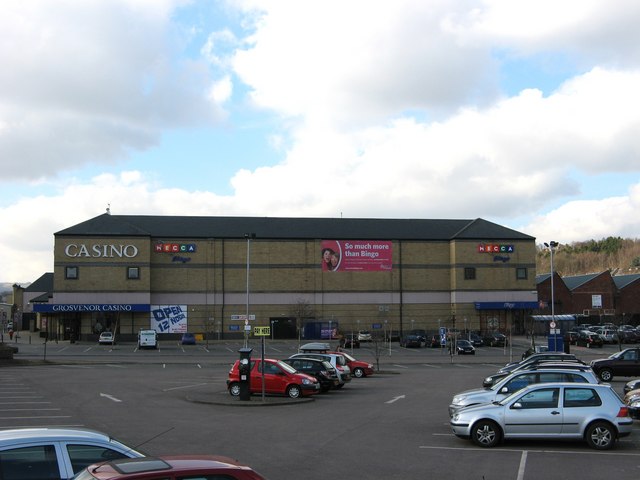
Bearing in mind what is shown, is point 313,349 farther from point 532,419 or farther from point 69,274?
point 69,274

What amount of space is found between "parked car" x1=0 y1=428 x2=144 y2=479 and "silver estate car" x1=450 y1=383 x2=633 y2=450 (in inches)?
372

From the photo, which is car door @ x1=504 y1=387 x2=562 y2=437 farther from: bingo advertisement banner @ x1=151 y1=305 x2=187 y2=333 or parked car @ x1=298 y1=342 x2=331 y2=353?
bingo advertisement banner @ x1=151 y1=305 x2=187 y2=333

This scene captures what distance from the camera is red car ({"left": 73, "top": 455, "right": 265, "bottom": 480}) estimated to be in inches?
229

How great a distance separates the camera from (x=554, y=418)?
15.3 m

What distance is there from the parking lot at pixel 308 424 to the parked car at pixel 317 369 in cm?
105

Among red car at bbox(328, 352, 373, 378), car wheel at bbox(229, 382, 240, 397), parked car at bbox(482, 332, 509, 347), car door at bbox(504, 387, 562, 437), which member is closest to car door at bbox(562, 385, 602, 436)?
car door at bbox(504, 387, 562, 437)

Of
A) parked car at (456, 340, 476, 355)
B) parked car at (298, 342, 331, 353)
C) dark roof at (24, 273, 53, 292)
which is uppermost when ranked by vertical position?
dark roof at (24, 273, 53, 292)

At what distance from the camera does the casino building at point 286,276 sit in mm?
74188

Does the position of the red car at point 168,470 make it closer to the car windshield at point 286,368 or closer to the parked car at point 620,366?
the car windshield at point 286,368

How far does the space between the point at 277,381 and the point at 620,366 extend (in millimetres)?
17045

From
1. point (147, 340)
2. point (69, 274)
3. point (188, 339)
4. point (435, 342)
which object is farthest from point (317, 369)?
point (69, 274)

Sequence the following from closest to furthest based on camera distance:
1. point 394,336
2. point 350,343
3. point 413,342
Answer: point 350,343, point 413,342, point 394,336

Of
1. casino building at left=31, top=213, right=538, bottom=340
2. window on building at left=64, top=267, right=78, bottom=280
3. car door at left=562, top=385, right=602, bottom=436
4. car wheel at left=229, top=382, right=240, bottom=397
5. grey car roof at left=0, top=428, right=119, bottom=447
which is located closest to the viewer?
grey car roof at left=0, top=428, right=119, bottom=447

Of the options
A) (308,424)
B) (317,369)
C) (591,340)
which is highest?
(317,369)
